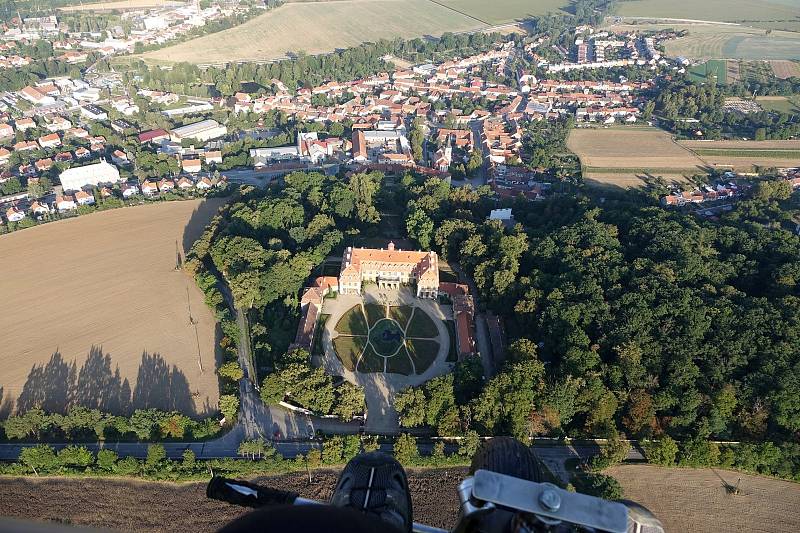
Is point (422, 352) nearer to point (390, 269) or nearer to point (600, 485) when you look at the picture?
point (390, 269)

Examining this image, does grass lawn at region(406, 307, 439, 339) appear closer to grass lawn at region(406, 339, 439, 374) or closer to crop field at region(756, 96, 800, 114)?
grass lawn at region(406, 339, 439, 374)

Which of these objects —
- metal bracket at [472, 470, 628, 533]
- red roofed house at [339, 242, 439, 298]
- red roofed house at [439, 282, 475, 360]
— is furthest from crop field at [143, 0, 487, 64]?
metal bracket at [472, 470, 628, 533]

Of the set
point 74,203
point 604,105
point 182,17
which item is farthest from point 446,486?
point 182,17

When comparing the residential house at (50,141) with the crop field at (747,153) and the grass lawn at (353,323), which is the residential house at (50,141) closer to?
the grass lawn at (353,323)

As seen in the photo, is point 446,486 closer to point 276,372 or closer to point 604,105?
point 276,372

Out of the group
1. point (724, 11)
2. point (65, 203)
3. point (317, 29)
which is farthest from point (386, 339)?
point (724, 11)
